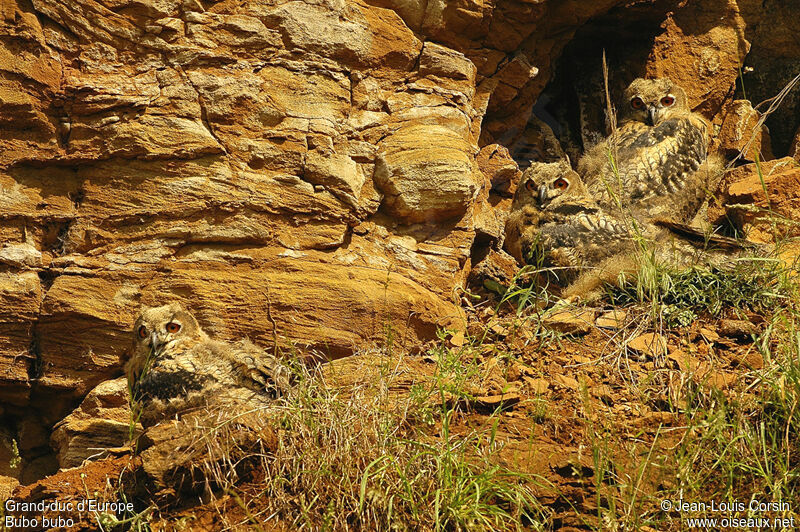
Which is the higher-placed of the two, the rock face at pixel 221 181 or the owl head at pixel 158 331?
the rock face at pixel 221 181

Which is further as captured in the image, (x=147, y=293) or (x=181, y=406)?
(x=147, y=293)

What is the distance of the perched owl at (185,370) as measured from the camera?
14.5 feet

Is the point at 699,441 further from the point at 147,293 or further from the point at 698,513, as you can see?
the point at 147,293

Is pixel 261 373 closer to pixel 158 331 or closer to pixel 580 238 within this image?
pixel 158 331

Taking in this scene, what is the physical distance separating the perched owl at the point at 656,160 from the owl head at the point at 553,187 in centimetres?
23

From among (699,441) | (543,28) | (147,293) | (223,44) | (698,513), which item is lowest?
(698,513)

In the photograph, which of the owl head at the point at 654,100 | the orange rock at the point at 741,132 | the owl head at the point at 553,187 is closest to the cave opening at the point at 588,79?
the owl head at the point at 654,100

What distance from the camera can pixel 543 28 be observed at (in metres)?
6.98

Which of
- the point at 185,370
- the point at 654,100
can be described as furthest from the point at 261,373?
the point at 654,100

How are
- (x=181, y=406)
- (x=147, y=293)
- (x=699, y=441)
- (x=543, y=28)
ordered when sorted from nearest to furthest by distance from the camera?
(x=699, y=441), (x=181, y=406), (x=147, y=293), (x=543, y=28)

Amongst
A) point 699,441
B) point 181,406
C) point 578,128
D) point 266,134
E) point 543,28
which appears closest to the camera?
point 699,441

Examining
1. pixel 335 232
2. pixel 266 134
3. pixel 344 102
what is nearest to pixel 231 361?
pixel 335 232

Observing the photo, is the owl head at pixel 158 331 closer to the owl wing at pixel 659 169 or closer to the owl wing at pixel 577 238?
the owl wing at pixel 577 238

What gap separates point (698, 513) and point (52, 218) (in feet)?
13.4
